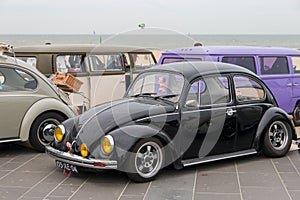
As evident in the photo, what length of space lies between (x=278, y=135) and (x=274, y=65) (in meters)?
3.51

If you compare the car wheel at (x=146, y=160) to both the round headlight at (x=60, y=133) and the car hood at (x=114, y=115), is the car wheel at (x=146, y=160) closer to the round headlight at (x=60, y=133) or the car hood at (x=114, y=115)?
the car hood at (x=114, y=115)

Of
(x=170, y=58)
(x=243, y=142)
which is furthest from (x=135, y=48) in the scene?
(x=243, y=142)

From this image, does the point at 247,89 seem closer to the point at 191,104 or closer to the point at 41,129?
the point at 191,104

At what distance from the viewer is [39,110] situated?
7.61m

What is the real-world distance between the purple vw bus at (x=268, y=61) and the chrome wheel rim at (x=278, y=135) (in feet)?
8.36

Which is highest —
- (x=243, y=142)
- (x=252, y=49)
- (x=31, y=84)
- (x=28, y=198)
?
(x=252, y=49)

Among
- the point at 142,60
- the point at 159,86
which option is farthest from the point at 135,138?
the point at 142,60

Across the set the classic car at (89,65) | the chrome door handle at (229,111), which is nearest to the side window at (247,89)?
the chrome door handle at (229,111)

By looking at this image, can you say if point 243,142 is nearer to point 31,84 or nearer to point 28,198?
point 28,198

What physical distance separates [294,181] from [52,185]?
319 cm

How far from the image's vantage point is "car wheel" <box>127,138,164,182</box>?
571 cm

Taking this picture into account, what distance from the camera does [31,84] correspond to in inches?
307

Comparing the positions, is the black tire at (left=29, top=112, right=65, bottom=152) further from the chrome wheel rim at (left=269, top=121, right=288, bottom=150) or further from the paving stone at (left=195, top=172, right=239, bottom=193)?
the chrome wheel rim at (left=269, top=121, right=288, bottom=150)

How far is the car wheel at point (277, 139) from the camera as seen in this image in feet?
22.9
